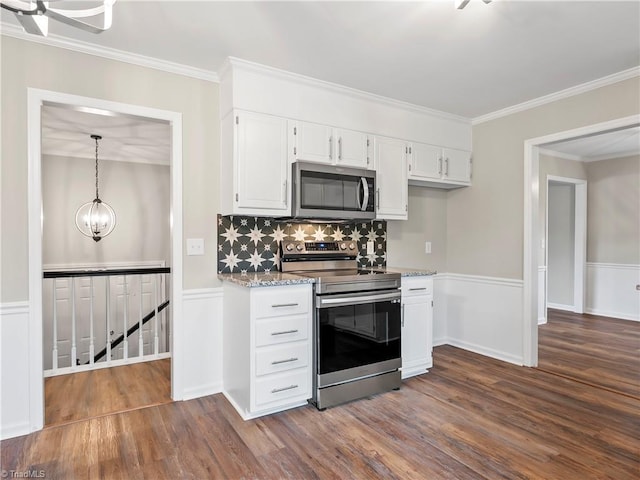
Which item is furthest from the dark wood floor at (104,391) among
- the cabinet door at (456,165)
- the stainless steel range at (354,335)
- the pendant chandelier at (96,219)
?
the cabinet door at (456,165)

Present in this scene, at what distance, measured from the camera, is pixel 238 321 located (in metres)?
2.67

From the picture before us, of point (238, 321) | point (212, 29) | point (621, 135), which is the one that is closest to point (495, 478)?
point (238, 321)

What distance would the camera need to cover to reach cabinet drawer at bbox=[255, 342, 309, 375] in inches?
→ 98.7

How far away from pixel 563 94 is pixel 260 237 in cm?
289

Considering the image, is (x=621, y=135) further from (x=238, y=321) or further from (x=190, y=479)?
(x=190, y=479)

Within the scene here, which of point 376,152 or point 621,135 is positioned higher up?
point 621,135

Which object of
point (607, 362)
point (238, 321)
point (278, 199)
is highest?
point (278, 199)

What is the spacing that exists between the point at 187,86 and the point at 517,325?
357 cm

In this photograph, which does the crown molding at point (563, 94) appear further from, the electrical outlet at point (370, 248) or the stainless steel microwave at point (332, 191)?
the electrical outlet at point (370, 248)

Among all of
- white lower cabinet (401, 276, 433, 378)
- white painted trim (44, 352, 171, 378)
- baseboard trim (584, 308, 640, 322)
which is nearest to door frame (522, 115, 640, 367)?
white lower cabinet (401, 276, 433, 378)

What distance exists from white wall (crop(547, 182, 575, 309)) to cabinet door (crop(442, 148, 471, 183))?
9.34 feet

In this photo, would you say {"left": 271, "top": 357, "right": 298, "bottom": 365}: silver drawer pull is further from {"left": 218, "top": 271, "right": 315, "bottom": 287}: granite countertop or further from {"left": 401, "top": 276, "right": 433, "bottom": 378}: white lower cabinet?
{"left": 401, "top": 276, "right": 433, "bottom": 378}: white lower cabinet

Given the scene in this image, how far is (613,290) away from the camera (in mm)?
5715

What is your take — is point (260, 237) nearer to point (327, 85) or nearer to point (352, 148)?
point (352, 148)
